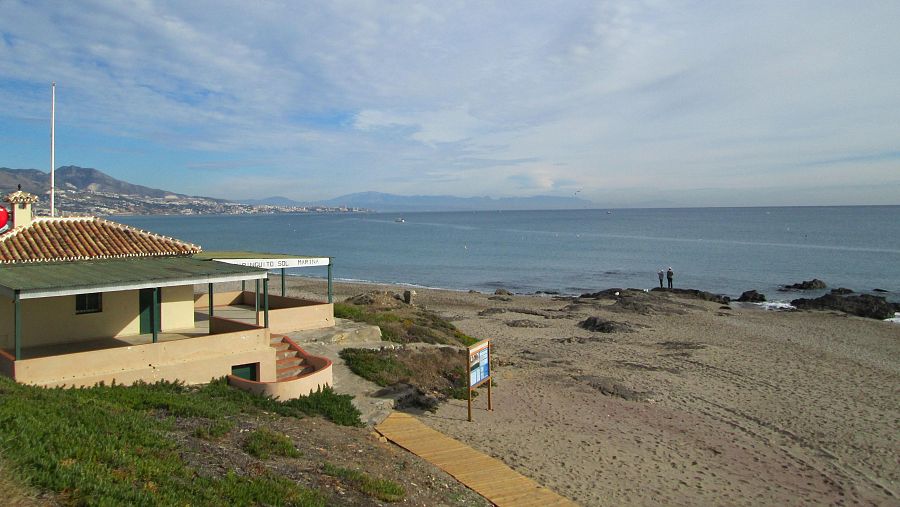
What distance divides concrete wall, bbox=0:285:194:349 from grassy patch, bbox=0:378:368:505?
13.9 ft

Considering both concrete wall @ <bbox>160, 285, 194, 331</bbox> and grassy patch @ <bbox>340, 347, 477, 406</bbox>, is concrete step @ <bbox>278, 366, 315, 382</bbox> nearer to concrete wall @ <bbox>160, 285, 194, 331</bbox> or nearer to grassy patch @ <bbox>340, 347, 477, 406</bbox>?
grassy patch @ <bbox>340, 347, 477, 406</bbox>

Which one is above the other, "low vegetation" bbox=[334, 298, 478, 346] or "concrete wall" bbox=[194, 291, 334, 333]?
"concrete wall" bbox=[194, 291, 334, 333]

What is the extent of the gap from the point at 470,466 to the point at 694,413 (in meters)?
8.36

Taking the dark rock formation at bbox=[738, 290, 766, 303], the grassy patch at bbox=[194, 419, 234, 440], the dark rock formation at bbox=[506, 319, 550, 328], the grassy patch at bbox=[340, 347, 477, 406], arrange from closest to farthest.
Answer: the grassy patch at bbox=[194, 419, 234, 440] → the grassy patch at bbox=[340, 347, 477, 406] → the dark rock formation at bbox=[506, 319, 550, 328] → the dark rock formation at bbox=[738, 290, 766, 303]

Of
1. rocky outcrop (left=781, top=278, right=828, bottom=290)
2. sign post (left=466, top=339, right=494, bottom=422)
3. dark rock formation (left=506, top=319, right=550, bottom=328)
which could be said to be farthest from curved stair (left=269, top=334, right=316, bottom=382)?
rocky outcrop (left=781, top=278, right=828, bottom=290)

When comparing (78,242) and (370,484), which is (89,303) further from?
(370,484)

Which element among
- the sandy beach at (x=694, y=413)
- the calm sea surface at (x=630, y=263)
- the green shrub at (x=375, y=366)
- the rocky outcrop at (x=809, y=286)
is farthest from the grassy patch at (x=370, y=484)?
the rocky outcrop at (x=809, y=286)

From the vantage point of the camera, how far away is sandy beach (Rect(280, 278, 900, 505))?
38.4 feet

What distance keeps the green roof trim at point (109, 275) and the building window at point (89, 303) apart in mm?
847

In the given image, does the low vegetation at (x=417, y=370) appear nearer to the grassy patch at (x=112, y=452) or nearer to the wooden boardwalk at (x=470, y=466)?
the wooden boardwalk at (x=470, y=466)

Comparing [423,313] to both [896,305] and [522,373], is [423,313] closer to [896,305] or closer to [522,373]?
[522,373]

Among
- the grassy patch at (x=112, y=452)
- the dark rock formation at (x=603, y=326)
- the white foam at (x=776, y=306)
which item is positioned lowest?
the white foam at (x=776, y=306)

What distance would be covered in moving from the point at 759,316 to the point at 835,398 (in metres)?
18.9

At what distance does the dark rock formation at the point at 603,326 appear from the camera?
96.7 feet
